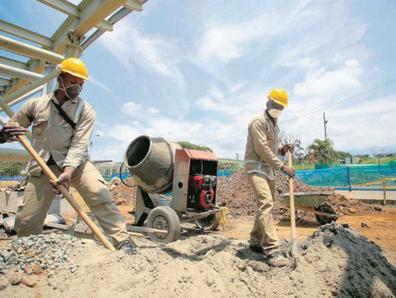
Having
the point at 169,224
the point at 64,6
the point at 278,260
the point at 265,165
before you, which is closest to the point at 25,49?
the point at 64,6

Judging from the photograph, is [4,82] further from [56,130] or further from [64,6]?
[56,130]

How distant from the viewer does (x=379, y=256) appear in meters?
3.10

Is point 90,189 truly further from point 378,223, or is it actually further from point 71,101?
point 378,223

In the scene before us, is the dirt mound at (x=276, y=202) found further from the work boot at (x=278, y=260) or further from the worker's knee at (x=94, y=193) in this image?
the worker's knee at (x=94, y=193)

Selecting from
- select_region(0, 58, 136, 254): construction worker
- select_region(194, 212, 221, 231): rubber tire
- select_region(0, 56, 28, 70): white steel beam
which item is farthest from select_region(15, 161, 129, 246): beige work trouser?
select_region(0, 56, 28, 70): white steel beam

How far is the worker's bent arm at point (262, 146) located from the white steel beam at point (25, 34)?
15.0 ft

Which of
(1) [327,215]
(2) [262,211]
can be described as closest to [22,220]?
(2) [262,211]

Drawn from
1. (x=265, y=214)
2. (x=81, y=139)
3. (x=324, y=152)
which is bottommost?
(x=265, y=214)

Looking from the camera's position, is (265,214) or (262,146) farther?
(262,146)

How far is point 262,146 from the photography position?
11.5 feet

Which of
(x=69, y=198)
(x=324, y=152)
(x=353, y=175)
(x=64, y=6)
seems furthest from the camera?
(x=324, y=152)

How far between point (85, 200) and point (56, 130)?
747 mm

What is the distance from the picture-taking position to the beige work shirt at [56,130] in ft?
9.30

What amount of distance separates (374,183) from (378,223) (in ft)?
27.4
